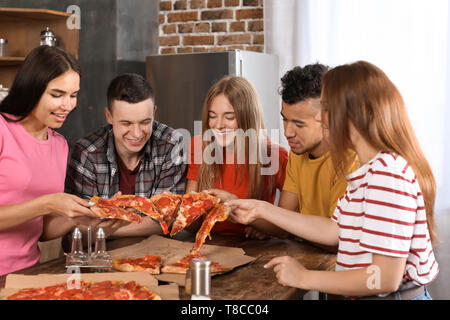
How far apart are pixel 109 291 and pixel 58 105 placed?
0.99 meters

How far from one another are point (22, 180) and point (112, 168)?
478mm

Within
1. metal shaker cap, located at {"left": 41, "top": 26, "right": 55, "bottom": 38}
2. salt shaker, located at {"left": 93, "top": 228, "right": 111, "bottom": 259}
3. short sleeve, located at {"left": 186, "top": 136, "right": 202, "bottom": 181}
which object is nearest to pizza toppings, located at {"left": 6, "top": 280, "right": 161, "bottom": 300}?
salt shaker, located at {"left": 93, "top": 228, "right": 111, "bottom": 259}

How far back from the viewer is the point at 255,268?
1.71 meters

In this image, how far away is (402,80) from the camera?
12.1 ft

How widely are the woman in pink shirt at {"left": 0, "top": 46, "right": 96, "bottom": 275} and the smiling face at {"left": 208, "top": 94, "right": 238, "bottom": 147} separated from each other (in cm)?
61

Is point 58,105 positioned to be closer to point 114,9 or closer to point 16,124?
point 16,124

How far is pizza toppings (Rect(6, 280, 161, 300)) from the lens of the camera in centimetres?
134

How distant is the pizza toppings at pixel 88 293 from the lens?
4.40ft

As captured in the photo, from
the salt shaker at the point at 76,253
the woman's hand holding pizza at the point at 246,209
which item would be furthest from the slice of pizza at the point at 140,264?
the woman's hand holding pizza at the point at 246,209

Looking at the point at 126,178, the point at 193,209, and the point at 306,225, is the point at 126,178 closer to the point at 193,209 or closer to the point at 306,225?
the point at 193,209

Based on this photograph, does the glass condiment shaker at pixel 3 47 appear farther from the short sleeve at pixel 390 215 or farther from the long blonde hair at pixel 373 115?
the short sleeve at pixel 390 215

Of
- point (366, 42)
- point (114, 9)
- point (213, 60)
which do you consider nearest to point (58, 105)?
point (213, 60)

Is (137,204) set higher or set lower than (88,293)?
higher

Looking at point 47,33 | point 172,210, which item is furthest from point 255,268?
point 47,33
